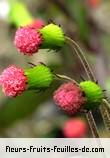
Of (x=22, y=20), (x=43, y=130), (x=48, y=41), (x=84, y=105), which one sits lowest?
(x=84, y=105)

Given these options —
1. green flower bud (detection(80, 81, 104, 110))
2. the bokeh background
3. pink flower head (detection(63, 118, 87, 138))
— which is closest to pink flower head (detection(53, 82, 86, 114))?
green flower bud (detection(80, 81, 104, 110))

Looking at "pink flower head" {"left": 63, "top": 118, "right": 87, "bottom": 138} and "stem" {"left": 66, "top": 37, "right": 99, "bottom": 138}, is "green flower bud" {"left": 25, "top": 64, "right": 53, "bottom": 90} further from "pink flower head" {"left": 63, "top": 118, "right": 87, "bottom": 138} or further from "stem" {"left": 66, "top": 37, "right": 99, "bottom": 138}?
"pink flower head" {"left": 63, "top": 118, "right": 87, "bottom": 138}

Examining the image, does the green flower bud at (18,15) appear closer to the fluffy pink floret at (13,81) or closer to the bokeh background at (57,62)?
the bokeh background at (57,62)

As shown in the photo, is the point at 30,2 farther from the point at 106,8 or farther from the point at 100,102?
the point at 100,102

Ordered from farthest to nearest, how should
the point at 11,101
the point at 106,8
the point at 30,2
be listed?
the point at 106,8 < the point at 30,2 < the point at 11,101

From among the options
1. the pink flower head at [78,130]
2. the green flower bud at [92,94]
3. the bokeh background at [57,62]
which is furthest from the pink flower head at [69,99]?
the bokeh background at [57,62]

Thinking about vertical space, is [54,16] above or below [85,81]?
above

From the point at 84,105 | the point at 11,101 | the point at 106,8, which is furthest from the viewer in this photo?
the point at 106,8

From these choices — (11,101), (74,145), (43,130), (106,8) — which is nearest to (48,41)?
(74,145)
